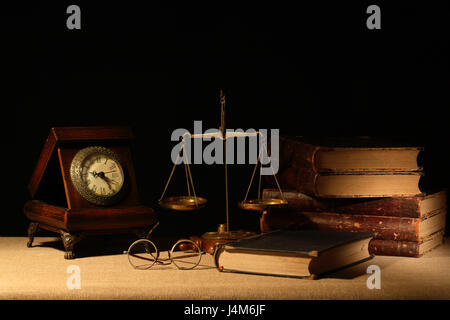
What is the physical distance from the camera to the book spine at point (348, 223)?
3570 mm

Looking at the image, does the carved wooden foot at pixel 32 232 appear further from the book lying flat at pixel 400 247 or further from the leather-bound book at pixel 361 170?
the book lying flat at pixel 400 247

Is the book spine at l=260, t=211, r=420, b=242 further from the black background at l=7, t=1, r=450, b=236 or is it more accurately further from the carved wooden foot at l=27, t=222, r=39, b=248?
the carved wooden foot at l=27, t=222, r=39, b=248

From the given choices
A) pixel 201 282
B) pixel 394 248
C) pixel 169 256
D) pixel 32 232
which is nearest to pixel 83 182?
pixel 32 232

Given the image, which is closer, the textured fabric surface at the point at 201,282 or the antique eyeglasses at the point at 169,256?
the textured fabric surface at the point at 201,282

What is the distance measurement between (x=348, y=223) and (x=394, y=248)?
0.24 meters

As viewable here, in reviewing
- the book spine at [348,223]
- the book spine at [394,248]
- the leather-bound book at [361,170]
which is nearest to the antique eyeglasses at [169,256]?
the book spine at [348,223]

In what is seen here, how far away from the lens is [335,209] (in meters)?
3.71

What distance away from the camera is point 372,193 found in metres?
3.64

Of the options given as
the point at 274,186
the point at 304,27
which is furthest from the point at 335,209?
the point at 304,27

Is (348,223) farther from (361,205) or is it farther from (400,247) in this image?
(400,247)

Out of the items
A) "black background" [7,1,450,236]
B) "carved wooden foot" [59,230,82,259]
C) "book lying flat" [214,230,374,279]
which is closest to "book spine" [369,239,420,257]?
"book lying flat" [214,230,374,279]

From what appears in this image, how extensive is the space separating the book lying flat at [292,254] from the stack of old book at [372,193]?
0.26m

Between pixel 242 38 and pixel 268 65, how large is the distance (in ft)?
0.67

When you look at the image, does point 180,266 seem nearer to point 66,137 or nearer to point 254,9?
point 66,137
